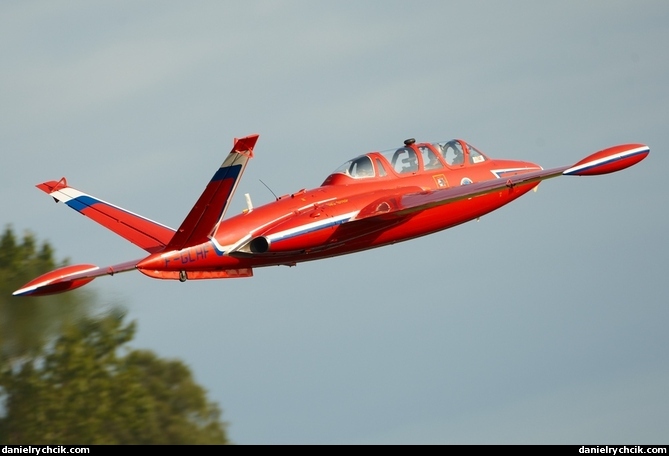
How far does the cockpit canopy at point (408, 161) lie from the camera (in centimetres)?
3678

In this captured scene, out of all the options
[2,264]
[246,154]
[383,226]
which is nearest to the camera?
[246,154]

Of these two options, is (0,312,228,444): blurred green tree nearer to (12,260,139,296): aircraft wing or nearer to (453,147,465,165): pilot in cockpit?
(12,260,139,296): aircraft wing

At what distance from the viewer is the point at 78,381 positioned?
162ft

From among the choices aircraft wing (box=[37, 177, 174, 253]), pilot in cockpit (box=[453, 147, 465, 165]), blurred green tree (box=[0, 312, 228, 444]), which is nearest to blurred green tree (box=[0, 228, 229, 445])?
blurred green tree (box=[0, 312, 228, 444])

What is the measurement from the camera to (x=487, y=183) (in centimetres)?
3616

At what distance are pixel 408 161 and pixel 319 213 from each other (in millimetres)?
5329

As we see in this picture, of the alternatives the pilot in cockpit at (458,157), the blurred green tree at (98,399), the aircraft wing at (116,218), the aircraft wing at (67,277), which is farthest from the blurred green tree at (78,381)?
the pilot in cockpit at (458,157)

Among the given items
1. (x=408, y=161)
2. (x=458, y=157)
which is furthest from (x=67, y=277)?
(x=458, y=157)

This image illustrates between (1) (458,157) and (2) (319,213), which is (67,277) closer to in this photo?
(2) (319,213)

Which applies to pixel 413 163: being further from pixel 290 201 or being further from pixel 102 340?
pixel 102 340

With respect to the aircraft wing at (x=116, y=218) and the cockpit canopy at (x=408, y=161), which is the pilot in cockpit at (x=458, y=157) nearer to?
the cockpit canopy at (x=408, y=161)

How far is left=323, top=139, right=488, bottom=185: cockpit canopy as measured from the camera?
3678 cm
